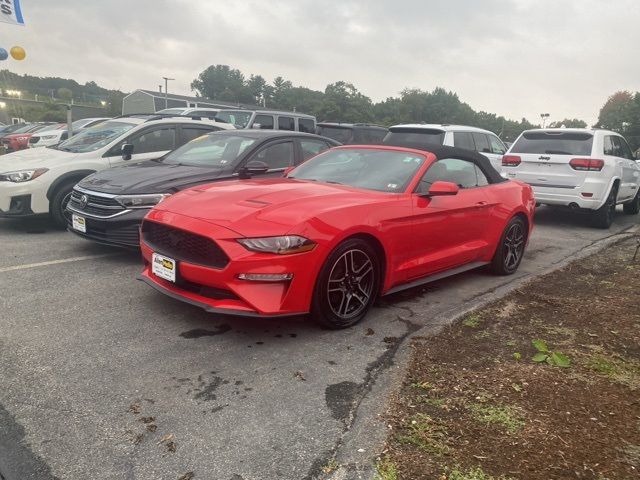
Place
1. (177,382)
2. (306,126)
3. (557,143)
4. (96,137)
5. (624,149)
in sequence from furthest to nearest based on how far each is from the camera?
(306,126) < (624,149) < (557,143) < (96,137) < (177,382)

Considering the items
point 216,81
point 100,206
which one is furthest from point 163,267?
point 216,81

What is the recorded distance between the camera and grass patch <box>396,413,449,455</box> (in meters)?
2.46

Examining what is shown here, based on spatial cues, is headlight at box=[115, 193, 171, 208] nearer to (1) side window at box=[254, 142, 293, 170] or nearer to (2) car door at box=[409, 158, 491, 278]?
(1) side window at box=[254, 142, 293, 170]

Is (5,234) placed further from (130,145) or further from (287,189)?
(287,189)

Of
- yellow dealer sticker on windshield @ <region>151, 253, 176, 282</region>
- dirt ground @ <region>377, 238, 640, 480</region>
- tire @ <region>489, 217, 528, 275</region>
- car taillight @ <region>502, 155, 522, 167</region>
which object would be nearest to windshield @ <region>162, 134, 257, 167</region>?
yellow dealer sticker on windshield @ <region>151, 253, 176, 282</region>

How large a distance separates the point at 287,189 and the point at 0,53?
54.4 feet

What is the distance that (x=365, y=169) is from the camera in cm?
474

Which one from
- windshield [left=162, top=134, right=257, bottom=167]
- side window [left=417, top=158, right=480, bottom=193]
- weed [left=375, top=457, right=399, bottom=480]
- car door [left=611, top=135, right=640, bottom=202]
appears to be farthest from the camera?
car door [left=611, top=135, right=640, bottom=202]

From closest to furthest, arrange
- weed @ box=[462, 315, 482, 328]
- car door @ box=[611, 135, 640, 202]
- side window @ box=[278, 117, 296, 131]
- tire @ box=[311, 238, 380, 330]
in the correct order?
tire @ box=[311, 238, 380, 330], weed @ box=[462, 315, 482, 328], car door @ box=[611, 135, 640, 202], side window @ box=[278, 117, 296, 131]

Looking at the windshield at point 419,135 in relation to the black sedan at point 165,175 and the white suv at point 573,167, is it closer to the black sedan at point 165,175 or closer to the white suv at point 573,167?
the white suv at point 573,167

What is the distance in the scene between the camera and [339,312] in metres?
3.91

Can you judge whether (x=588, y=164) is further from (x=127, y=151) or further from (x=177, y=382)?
(x=177, y=382)

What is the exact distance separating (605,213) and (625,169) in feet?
4.28

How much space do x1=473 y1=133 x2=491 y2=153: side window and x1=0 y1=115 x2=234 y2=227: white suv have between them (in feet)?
17.6
